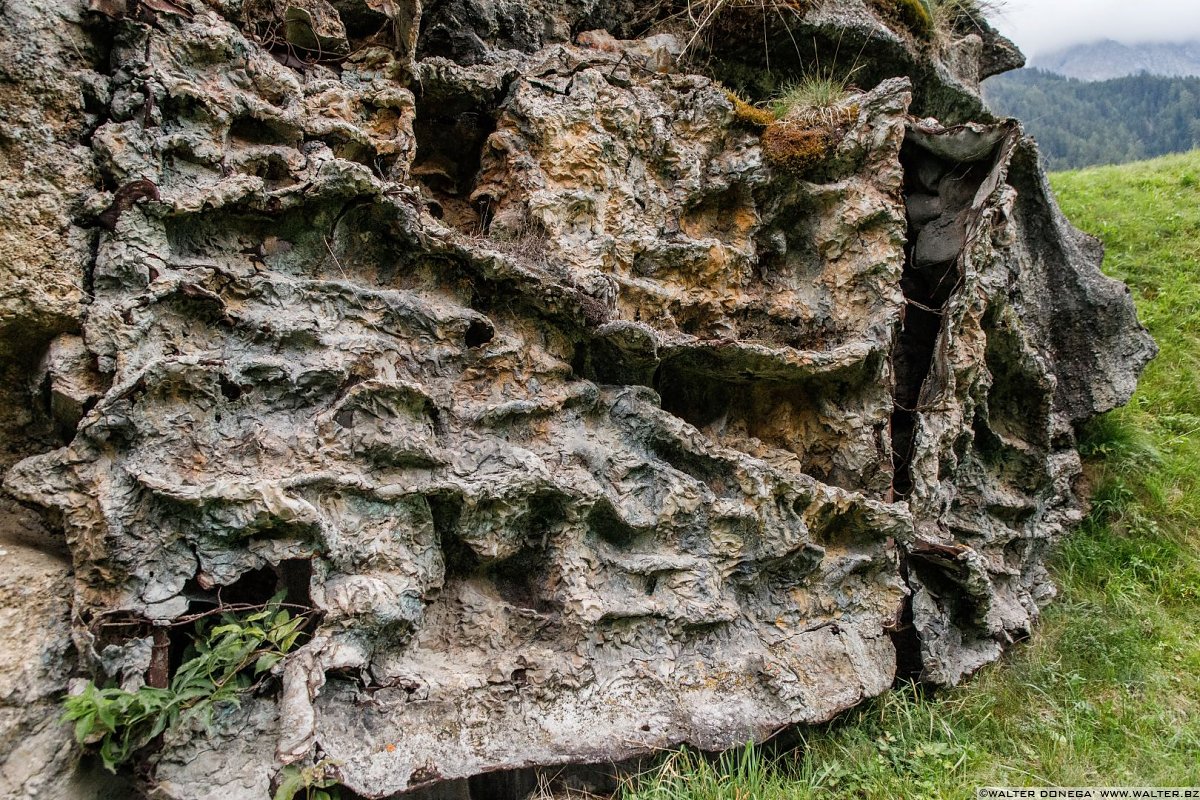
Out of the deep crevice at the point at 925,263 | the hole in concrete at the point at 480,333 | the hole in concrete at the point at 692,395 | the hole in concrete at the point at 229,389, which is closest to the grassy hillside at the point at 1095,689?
the deep crevice at the point at 925,263

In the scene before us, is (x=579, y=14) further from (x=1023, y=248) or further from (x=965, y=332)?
(x=1023, y=248)

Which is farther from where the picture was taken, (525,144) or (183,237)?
(525,144)

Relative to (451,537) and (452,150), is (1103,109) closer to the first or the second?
(452,150)

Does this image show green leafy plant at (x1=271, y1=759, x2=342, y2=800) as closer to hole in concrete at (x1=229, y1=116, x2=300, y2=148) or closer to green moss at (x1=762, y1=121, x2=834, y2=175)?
hole in concrete at (x1=229, y1=116, x2=300, y2=148)

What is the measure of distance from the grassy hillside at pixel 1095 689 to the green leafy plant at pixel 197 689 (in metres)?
1.90

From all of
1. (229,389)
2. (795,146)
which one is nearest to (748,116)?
(795,146)

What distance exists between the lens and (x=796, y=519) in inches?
160

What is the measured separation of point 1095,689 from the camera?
439 cm

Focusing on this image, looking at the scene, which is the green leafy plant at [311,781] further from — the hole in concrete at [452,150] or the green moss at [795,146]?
the green moss at [795,146]

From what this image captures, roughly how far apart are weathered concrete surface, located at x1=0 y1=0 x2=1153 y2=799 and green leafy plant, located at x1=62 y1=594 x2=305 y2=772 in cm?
10

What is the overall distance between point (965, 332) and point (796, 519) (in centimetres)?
217

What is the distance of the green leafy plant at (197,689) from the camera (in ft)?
7.93

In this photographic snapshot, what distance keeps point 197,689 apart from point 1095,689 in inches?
210

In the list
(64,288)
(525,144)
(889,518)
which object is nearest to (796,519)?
(889,518)
